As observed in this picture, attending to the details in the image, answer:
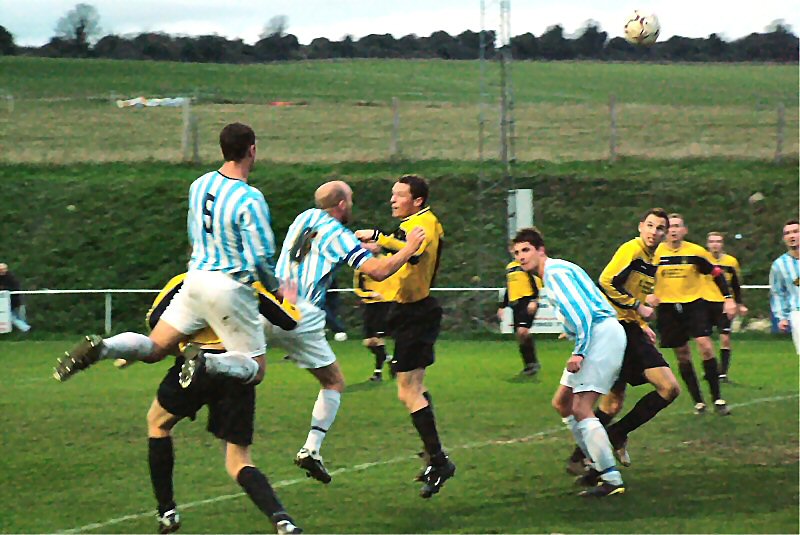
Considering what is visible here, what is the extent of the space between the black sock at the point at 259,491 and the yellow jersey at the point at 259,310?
2.55 ft

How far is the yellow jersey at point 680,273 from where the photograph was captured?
12.6 m

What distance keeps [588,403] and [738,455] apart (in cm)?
204

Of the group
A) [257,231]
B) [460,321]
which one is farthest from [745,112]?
[257,231]

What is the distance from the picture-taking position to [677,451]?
970 cm

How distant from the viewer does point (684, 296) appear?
498 inches

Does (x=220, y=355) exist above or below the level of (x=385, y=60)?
below

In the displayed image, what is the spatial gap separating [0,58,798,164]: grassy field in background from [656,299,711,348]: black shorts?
1277 centimetres

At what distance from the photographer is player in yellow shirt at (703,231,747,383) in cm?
1340

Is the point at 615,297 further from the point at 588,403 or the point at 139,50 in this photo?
the point at 139,50

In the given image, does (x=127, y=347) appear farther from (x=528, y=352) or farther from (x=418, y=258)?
(x=528, y=352)

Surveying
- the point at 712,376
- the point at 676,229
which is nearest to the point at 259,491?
the point at 712,376

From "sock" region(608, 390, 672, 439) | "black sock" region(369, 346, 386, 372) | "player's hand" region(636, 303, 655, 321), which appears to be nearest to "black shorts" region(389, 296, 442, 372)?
"sock" region(608, 390, 672, 439)

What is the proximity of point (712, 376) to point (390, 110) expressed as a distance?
24271 mm

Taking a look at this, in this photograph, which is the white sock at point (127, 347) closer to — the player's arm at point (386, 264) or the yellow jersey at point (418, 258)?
the player's arm at point (386, 264)
